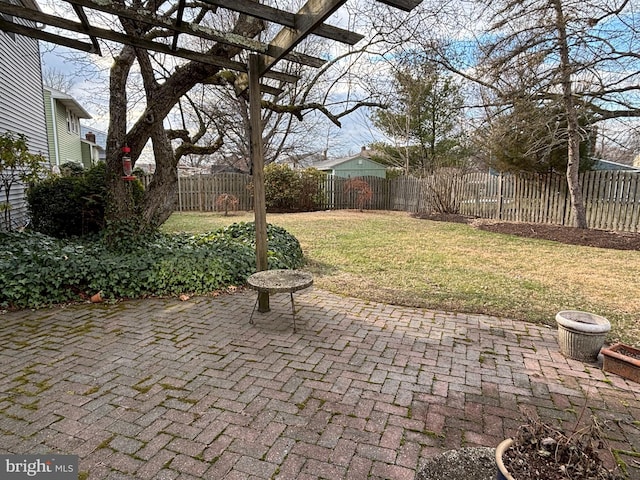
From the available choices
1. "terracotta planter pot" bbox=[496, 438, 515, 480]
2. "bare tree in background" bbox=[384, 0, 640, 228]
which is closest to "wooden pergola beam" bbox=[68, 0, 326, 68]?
"terracotta planter pot" bbox=[496, 438, 515, 480]

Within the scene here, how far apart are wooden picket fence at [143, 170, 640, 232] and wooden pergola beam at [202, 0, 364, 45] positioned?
9573mm

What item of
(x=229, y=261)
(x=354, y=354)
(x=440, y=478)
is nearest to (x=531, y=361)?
(x=354, y=354)

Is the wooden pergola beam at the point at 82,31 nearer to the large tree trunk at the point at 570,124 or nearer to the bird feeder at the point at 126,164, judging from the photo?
the bird feeder at the point at 126,164

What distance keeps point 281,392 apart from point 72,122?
2138cm

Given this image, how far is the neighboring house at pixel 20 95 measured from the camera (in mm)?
7723

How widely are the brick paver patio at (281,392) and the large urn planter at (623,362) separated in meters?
0.08

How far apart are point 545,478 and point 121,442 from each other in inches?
79.4

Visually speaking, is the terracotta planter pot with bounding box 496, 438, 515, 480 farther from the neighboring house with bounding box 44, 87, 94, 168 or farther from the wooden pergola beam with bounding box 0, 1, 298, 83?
the neighboring house with bounding box 44, 87, 94, 168

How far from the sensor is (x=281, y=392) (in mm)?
2443

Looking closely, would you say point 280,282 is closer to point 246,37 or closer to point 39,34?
point 246,37

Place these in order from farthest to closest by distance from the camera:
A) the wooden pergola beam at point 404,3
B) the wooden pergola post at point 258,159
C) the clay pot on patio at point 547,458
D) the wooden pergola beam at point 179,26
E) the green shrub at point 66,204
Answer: the green shrub at point 66,204 → the wooden pergola post at point 258,159 → the wooden pergola beam at point 179,26 → the wooden pergola beam at point 404,3 → the clay pot on patio at point 547,458
